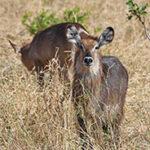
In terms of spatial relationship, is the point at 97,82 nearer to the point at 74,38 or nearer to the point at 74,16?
the point at 74,38

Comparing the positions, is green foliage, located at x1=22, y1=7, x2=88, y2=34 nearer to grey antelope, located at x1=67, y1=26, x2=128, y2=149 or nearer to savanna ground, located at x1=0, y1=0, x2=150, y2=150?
savanna ground, located at x1=0, y1=0, x2=150, y2=150

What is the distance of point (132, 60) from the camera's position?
9.95m

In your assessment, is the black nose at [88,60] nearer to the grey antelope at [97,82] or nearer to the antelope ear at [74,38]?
the grey antelope at [97,82]

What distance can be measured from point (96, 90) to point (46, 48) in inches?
124

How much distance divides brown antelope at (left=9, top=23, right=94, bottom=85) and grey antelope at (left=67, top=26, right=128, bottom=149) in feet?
5.84

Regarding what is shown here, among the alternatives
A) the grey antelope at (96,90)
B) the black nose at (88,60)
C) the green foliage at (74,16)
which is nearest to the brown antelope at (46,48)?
the green foliage at (74,16)

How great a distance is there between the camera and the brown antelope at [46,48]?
9150mm

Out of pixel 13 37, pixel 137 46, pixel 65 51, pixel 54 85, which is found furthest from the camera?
pixel 13 37

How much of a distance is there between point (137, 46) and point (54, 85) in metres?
3.79

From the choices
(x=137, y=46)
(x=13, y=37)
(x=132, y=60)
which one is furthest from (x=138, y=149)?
(x=13, y=37)

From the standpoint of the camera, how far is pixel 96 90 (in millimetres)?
6797

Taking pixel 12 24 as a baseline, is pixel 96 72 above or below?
above

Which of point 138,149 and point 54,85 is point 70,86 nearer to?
point 54,85

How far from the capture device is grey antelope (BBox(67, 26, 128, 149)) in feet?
21.6
